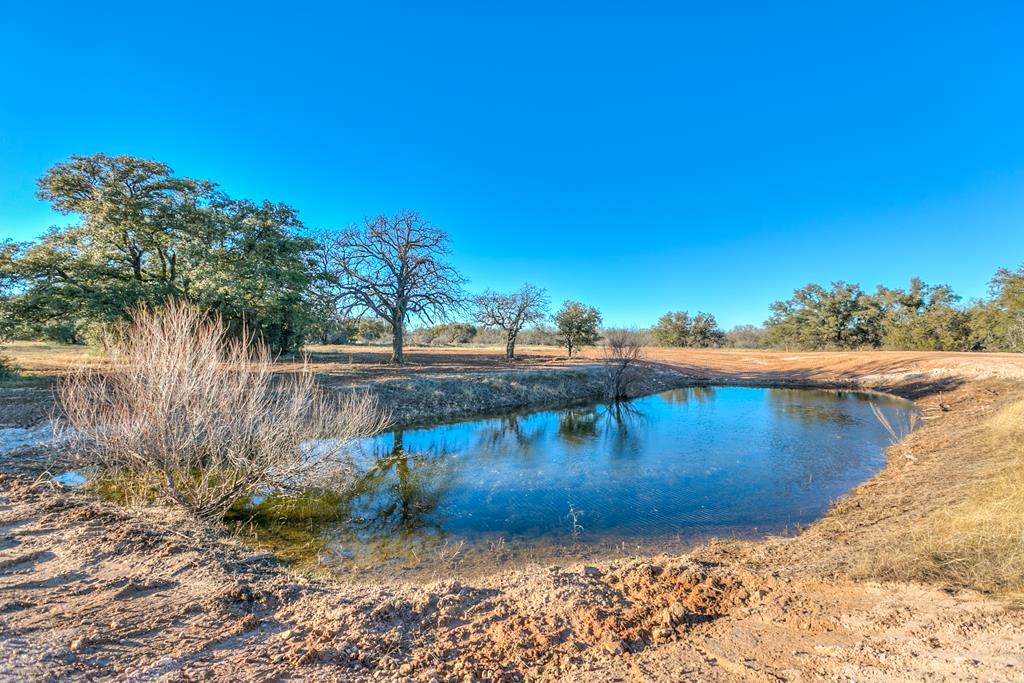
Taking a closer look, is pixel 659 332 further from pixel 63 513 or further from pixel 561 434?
pixel 63 513

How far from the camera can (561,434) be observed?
14.9 meters

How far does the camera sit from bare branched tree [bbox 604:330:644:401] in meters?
24.1

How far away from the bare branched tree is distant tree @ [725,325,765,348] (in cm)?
5317

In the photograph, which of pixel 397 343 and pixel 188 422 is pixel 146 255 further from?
pixel 188 422

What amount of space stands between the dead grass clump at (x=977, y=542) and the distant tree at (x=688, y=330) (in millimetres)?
60973

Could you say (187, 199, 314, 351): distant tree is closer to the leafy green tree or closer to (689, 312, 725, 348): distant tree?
the leafy green tree

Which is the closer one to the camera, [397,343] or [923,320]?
[397,343]

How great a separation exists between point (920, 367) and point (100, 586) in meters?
39.3

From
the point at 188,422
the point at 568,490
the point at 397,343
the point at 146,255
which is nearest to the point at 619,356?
the point at 397,343

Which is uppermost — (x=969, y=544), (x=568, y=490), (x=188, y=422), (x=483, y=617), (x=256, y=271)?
(x=256, y=271)

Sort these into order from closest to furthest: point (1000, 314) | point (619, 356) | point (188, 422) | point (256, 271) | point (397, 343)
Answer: point (188, 422), point (256, 271), point (619, 356), point (397, 343), point (1000, 314)

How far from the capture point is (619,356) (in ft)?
79.7

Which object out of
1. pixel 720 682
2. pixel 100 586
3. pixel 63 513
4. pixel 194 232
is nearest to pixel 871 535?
pixel 720 682

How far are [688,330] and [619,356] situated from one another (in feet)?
148
